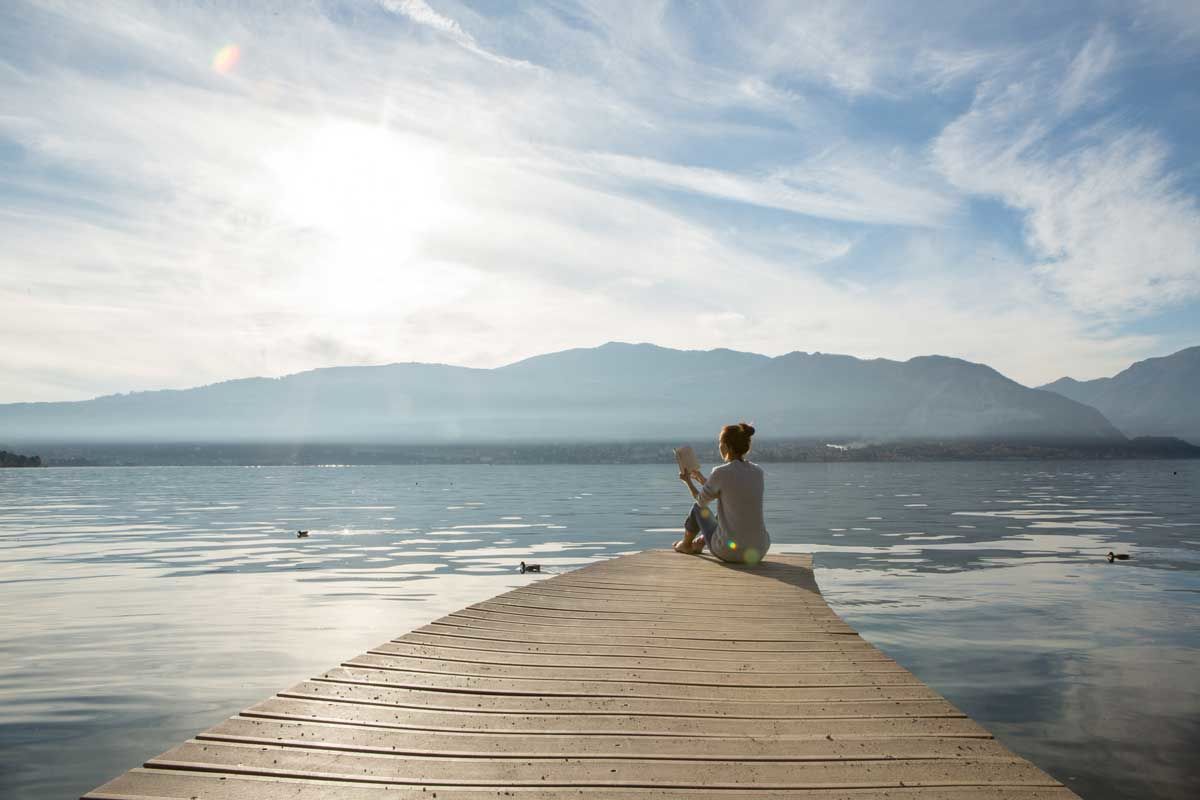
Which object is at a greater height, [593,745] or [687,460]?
[687,460]

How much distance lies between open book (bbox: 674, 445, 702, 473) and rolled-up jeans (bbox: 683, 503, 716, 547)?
0.86m

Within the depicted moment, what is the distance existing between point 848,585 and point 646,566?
23.4 feet

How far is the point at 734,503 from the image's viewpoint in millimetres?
13102

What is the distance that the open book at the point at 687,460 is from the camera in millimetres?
13719

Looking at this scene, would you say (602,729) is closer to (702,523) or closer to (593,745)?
(593,745)

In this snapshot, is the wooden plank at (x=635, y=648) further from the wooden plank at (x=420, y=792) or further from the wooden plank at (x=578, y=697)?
the wooden plank at (x=420, y=792)

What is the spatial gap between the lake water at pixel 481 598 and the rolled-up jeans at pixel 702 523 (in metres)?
2.83

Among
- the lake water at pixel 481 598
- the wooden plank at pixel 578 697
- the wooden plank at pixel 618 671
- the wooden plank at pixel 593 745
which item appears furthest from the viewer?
the lake water at pixel 481 598

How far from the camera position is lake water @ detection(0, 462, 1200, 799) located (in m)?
9.08

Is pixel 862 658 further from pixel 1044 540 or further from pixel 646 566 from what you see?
pixel 1044 540

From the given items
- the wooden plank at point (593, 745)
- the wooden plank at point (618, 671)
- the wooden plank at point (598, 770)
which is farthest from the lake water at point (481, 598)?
the wooden plank at point (598, 770)

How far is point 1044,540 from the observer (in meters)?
28.8

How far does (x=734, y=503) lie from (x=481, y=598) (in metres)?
6.43

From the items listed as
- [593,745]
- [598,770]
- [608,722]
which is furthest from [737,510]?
[598,770]
